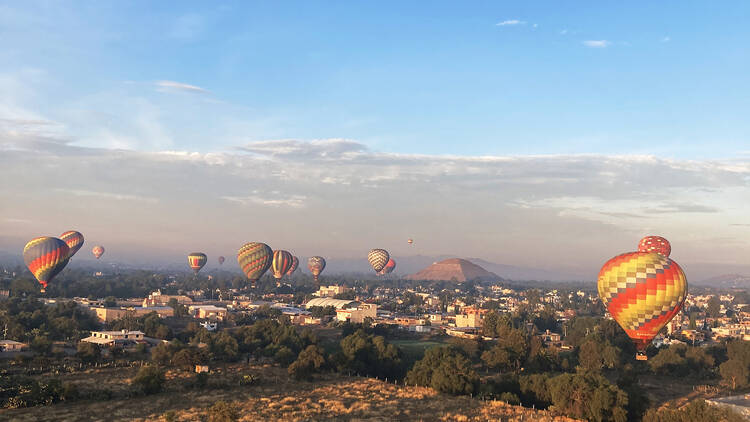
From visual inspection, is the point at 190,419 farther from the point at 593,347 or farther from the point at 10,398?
the point at 593,347

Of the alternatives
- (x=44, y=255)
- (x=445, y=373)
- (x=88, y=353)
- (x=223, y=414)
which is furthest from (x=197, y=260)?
(x=223, y=414)

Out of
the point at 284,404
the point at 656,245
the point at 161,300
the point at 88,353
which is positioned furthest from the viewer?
the point at 161,300

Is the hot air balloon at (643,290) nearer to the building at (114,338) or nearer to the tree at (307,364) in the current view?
the tree at (307,364)

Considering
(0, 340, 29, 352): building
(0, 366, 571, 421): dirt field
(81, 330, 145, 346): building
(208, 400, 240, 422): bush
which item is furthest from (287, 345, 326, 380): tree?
(0, 340, 29, 352): building

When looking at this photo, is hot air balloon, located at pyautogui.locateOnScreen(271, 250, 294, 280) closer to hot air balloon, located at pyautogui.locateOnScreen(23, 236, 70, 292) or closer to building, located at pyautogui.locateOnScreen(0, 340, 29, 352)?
hot air balloon, located at pyautogui.locateOnScreen(23, 236, 70, 292)

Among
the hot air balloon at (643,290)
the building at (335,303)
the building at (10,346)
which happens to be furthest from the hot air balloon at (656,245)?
the building at (10,346)

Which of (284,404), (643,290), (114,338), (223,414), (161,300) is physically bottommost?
(161,300)

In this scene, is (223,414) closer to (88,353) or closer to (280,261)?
(88,353)
